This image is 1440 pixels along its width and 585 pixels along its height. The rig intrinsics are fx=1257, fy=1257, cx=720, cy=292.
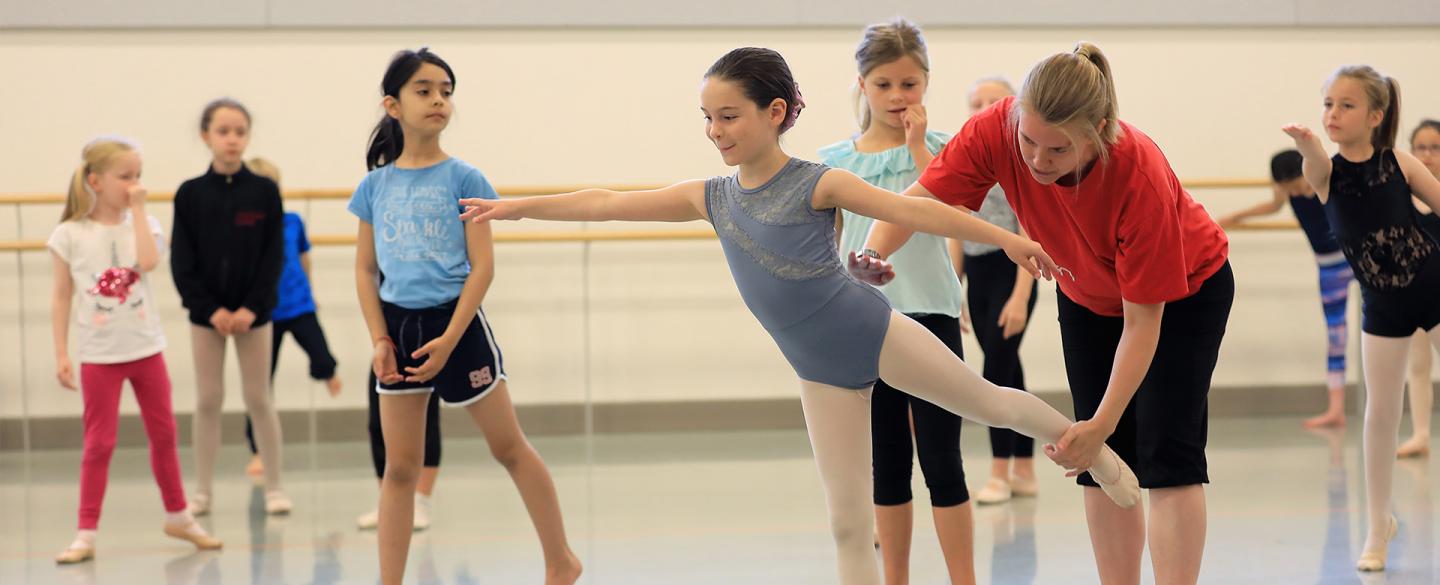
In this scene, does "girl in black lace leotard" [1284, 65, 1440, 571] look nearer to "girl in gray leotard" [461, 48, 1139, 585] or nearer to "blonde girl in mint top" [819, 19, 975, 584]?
"blonde girl in mint top" [819, 19, 975, 584]

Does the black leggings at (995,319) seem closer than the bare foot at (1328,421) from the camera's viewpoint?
Yes

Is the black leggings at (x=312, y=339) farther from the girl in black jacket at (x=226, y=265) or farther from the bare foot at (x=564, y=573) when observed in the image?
the bare foot at (x=564, y=573)

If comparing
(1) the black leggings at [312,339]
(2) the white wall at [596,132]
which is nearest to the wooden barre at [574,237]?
(2) the white wall at [596,132]

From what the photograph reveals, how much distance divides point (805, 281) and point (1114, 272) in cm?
51

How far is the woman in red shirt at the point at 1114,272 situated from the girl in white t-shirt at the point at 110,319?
2435 millimetres

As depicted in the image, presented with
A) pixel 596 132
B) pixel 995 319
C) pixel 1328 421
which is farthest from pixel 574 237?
pixel 1328 421

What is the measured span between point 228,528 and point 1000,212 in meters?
2.64

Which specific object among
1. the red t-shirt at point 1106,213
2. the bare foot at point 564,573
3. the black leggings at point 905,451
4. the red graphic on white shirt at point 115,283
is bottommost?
the bare foot at point 564,573

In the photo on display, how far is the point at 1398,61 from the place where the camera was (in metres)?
6.15

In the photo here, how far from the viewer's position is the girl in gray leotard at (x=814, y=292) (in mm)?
1995

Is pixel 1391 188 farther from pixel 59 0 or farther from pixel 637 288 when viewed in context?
pixel 59 0

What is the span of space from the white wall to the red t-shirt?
12.6 feet

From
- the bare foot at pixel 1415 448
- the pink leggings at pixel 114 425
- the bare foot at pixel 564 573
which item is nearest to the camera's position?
the bare foot at pixel 564 573

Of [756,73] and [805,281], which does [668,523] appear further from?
[756,73]
